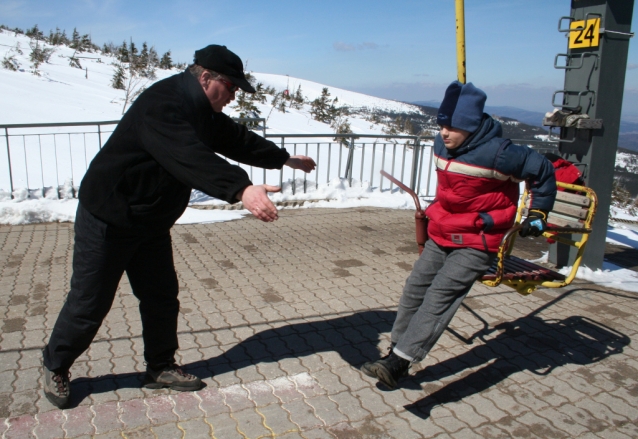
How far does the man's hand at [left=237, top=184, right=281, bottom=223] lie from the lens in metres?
2.19

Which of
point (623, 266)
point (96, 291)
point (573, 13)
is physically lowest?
point (623, 266)

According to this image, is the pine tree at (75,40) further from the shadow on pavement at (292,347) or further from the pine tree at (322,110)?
the shadow on pavement at (292,347)

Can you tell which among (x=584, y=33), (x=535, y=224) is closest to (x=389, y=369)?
(x=535, y=224)

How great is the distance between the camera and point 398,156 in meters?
17.7

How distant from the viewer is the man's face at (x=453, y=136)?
9.72ft

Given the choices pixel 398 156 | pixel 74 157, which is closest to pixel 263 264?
pixel 74 157

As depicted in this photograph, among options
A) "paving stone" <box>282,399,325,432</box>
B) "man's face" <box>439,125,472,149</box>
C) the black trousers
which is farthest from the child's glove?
the black trousers

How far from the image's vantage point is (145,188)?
256cm

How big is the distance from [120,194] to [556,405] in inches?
107

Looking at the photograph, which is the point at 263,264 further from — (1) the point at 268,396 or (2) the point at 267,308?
(1) the point at 268,396

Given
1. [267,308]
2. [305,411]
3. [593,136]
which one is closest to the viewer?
[305,411]

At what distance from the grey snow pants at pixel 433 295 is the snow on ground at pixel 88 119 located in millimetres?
3106

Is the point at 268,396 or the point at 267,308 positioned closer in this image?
the point at 268,396

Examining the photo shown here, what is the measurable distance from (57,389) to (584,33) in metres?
5.32
